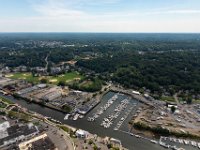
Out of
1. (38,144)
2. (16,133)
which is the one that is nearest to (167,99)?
(38,144)

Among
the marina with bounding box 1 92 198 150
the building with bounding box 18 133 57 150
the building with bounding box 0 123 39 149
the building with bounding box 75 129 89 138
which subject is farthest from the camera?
the building with bounding box 75 129 89 138

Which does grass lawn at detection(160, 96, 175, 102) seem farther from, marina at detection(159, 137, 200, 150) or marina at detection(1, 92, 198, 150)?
marina at detection(159, 137, 200, 150)

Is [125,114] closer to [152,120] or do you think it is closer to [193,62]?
[152,120]

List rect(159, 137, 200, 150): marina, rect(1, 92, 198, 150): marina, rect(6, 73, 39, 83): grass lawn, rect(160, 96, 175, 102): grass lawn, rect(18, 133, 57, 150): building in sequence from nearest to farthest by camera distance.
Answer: rect(18, 133, 57, 150): building, rect(159, 137, 200, 150): marina, rect(1, 92, 198, 150): marina, rect(160, 96, 175, 102): grass lawn, rect(6, 73, 39, 83): grass lawn

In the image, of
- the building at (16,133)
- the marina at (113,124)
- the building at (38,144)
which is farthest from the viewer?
the marina at (113,124)

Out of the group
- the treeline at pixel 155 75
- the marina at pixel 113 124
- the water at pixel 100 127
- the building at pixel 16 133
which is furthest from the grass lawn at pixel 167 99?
the building at pixel 16 133

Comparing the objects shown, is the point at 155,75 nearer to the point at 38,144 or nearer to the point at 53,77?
the point at 53,77

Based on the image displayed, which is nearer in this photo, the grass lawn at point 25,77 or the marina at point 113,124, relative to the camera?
the marina at point 113,124

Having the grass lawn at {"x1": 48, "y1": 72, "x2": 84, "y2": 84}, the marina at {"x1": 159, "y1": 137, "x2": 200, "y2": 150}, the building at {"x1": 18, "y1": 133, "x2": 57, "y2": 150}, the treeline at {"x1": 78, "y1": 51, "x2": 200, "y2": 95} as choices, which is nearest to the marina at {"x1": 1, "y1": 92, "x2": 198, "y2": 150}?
the marina at {"x1": 159, "y1": 137, "x2": 200, "y2": 150}

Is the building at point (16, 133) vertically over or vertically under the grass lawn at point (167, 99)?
over

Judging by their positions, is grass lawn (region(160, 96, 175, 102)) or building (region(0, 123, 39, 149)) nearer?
building (region(0, 123, 39, 149))

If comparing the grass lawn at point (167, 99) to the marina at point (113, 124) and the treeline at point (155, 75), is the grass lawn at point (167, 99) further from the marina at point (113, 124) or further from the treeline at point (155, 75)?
the marina at point (113, 124)

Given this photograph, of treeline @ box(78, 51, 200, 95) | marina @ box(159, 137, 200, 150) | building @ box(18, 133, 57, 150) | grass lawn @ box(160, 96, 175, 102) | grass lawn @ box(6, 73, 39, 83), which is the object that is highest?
treeline @ box(78, 51, 200, 95)
